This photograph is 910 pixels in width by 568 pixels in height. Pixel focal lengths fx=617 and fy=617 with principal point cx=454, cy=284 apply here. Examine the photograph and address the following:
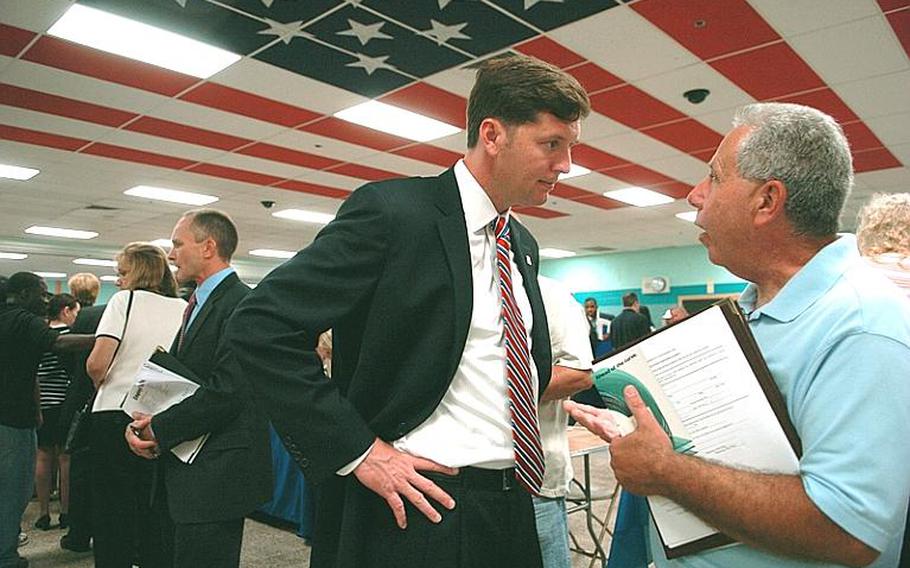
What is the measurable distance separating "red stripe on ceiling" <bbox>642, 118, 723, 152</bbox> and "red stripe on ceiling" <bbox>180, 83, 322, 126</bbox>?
10.2 ft

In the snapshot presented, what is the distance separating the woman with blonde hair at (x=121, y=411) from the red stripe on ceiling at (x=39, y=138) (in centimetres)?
406

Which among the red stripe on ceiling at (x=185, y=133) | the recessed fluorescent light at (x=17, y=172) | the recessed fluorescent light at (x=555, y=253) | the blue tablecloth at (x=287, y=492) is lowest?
the blue tablecloth at (x=287, y=492)

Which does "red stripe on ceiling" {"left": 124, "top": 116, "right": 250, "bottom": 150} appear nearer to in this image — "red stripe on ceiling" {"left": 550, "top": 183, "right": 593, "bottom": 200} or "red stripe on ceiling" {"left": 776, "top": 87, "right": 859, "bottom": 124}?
"red stripe on ceiling" {"left": 550, "top": 183, "right": 593, "bottom": 200}

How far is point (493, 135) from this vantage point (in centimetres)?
132

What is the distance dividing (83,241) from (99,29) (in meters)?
9.50

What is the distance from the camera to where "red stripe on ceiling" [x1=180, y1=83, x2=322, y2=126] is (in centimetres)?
476

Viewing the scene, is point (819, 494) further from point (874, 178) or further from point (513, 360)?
point (874, 178)

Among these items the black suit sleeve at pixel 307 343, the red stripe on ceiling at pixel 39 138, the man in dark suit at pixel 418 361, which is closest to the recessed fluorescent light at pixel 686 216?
the red stripe on ceiling at pixel 39 138

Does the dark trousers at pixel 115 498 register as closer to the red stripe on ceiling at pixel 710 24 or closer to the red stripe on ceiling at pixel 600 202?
the red stripe on ceiling at pixel 710 24

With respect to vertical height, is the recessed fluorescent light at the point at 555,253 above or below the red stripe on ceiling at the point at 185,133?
above

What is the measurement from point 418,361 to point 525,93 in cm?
60

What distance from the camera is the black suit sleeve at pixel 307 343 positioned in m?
1.04

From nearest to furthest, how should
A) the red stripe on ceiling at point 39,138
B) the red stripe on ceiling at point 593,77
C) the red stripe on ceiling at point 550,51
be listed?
the red stripe on ceiling at point 550,51 → the red stripe on ceiling at point 593,77 → the red stripe on ceiling at point 39,138

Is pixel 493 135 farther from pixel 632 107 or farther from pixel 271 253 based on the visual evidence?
pixel 271 253
